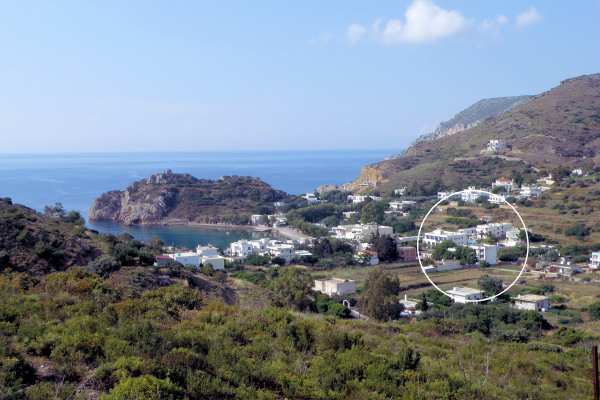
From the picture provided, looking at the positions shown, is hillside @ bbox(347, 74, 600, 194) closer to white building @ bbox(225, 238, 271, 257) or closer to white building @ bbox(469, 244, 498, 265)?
white building @ bbox(469, 244, 498, 265)

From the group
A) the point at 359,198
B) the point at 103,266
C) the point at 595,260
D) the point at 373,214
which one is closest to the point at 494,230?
the point at 595,260

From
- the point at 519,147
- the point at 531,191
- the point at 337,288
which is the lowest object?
the point at 337,288

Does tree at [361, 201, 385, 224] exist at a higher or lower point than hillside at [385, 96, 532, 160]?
lower

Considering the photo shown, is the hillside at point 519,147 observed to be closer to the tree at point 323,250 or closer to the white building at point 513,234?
the white building at point 513,234

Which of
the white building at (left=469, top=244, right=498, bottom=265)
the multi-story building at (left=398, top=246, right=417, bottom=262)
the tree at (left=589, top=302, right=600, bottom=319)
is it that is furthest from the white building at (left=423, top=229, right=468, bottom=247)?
the tree at (left=589, top=302, right=600, bottom=319)

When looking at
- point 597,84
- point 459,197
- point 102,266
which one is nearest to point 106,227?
point 459,197

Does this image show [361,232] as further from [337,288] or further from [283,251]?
[337,288]
